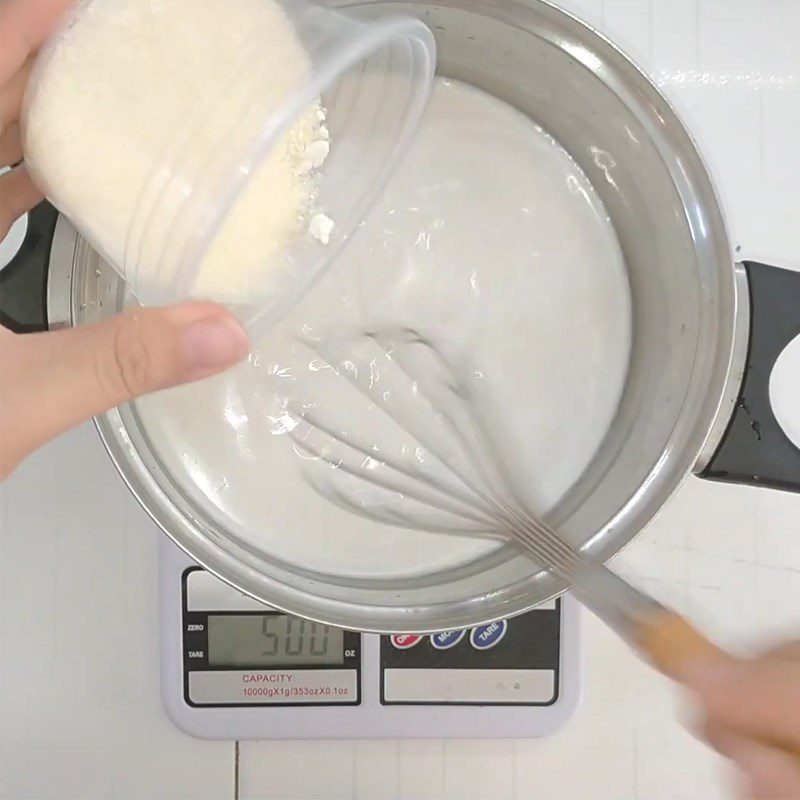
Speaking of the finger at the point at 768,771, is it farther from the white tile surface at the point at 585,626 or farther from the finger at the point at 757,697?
the white tile surface at the point at 585,626

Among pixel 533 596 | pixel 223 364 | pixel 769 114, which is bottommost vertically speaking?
pixel 533 596

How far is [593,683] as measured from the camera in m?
0.57

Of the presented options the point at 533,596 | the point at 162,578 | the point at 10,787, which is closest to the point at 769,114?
the point at 533,596

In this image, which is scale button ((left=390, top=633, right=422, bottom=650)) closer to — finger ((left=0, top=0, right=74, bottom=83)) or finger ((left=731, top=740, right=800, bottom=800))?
finger ((left=731, top=740, right=800, bottom=800))

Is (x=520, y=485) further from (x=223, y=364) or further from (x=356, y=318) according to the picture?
(x=223, y=364)

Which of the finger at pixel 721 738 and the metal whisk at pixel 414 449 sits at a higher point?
the metal whisk at pixel 414 449

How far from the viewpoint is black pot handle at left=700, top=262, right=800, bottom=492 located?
1.59 ft

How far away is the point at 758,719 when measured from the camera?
1.01ft

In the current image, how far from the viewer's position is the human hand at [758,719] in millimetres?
302

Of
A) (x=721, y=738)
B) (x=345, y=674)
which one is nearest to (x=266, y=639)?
(x=345, y=674)

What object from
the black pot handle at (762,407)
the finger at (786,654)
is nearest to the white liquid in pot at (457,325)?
the black pot handle at (762,407)

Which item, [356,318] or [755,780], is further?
[356,318]

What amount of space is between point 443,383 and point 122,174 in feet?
0.91

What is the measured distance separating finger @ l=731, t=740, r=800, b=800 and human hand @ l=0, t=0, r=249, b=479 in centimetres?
26
